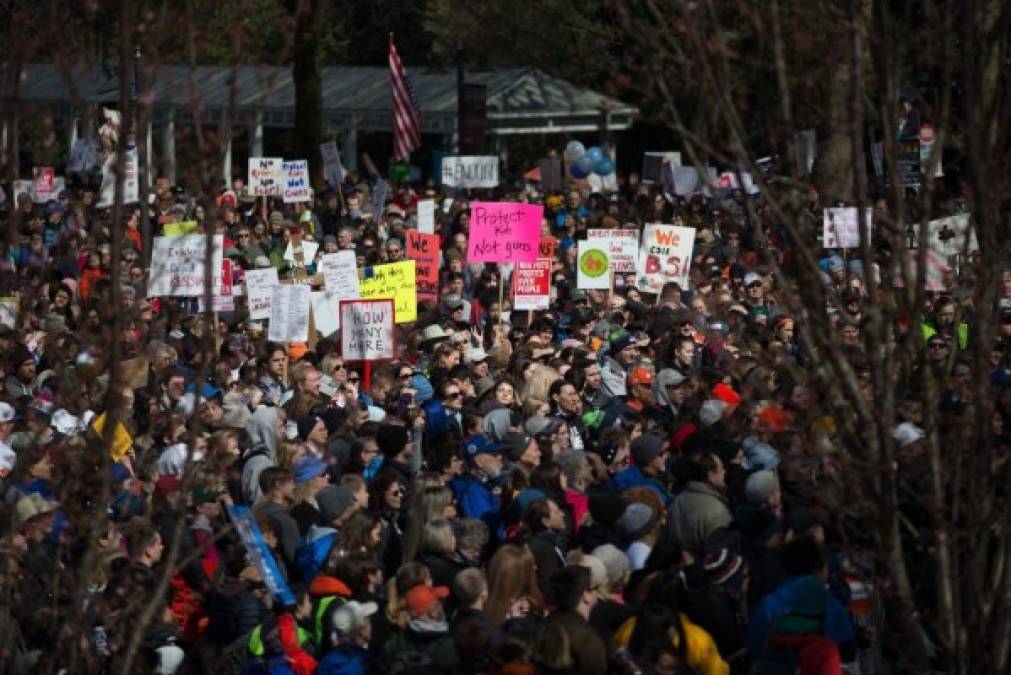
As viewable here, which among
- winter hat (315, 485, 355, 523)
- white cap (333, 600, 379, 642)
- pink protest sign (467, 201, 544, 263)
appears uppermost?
pink protest sign (467, 201, 544, 263)

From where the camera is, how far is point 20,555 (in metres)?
8.56

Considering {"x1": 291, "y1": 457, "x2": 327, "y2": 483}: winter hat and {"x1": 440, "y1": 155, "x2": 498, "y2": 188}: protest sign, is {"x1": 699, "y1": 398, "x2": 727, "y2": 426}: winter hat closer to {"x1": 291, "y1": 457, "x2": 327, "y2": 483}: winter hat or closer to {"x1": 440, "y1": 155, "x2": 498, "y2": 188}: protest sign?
{"x1": 291, "y1": 457, "x2": 327, "y2": 483}: winter hat

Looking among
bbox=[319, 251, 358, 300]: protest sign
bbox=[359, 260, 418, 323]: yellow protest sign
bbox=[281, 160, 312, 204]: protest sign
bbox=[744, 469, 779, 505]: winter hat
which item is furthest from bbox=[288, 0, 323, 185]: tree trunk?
bbox=[744, 469, 779, 505]: winter hat

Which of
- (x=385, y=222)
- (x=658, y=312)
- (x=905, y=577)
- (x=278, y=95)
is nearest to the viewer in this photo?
(x=905, y=577)

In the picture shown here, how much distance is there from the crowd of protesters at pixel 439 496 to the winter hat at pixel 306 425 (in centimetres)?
3

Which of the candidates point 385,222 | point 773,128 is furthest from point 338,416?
point 385,222

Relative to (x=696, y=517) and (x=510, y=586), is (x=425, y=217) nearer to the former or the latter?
(x=696, y=517)

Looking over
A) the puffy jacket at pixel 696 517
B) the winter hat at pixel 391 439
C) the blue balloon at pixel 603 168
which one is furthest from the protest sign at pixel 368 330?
the blue balloon at pixel 603 168

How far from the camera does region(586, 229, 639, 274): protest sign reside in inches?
822

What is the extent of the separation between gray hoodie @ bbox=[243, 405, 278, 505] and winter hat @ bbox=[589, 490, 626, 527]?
225 cm

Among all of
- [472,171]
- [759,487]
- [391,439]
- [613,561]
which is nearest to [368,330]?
[391,439]

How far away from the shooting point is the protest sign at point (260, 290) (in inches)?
711

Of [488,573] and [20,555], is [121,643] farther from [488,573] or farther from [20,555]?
[488,573]

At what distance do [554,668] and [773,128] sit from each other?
2.42 meters
